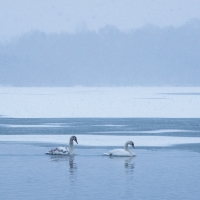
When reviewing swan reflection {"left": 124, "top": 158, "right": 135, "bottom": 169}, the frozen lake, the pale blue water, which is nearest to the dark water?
the pale blue water

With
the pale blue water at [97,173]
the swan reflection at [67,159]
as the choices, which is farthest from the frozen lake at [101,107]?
the swan reflection at [67,159]

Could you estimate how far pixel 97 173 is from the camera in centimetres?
1476

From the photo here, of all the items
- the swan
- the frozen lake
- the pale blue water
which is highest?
the frozen lake

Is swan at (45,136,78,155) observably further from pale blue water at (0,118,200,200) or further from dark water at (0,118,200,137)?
dark water at (0,118,200,137)

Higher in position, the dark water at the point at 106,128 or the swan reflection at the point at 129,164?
the dark water at the point at 106,128

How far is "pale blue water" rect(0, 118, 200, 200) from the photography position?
1245cm

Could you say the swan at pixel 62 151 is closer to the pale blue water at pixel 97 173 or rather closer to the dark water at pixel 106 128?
the pale blue water at pixel 97 173

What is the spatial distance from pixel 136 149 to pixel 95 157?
89.9 inches

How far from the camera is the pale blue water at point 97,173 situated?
12.4 m

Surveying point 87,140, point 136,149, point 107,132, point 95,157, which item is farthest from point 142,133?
point 95,157

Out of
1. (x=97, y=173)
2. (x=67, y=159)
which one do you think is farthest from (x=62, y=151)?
(x=97, y=173)

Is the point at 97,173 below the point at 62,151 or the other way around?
below

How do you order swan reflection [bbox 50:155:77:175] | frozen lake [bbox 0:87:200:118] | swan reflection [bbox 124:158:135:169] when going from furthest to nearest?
1. frozen lake [bbox 0:87:200:118]
2. swan reflection [bbox 124:158:135:169]
3. swan reflection [bbox 50:155:77:175]

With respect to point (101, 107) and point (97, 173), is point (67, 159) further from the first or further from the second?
point (101, 107)
